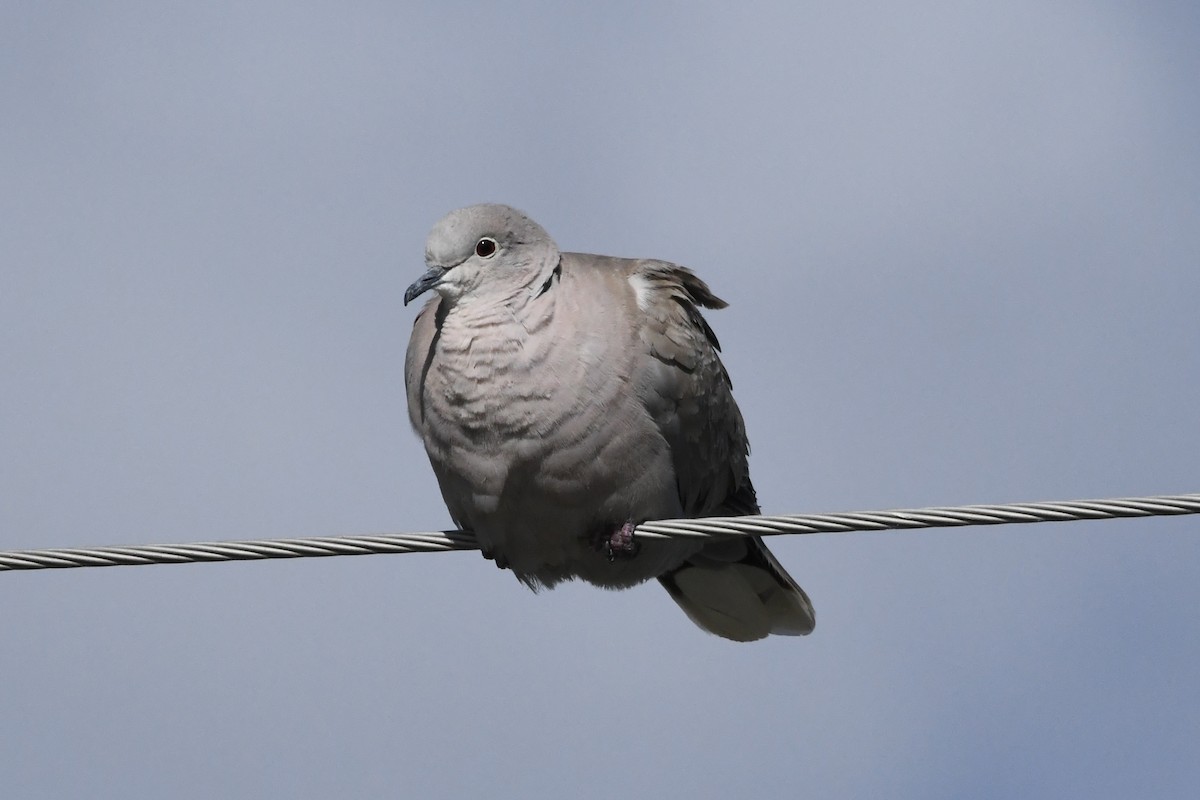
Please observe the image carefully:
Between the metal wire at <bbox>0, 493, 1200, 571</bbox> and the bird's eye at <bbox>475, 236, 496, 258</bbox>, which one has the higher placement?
the bird's eye at <bbox>475, 236, 496, 258</bbox>

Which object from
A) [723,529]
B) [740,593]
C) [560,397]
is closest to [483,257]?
[560,397]

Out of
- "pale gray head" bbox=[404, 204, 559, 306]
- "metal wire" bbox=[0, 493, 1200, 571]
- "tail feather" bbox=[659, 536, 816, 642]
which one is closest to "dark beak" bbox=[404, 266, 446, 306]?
"pale gray head" bbox=[404, 204, 559, 306]

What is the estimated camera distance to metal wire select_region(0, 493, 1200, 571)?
4.03m

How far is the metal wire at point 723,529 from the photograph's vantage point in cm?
403

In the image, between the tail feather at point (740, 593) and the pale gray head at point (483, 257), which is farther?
the tail feather at point (740, 593)

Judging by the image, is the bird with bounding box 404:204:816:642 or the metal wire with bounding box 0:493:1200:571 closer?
the metal wire with bounding box 0:493:1200:571

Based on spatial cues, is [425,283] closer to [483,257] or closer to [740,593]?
[483,257]

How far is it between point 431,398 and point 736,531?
50.0 inches

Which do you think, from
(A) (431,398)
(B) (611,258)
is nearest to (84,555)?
(A) (431,398)

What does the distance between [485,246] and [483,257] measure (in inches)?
1.7

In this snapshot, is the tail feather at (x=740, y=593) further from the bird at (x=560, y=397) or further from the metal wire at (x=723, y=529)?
the metal wire at (x=723, y=529)

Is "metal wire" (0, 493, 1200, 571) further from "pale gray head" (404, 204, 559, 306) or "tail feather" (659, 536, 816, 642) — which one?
"tail feather" (659, 536, 816, 642)

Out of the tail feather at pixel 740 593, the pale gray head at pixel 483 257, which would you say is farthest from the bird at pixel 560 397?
the tail feather at pixel 740 593

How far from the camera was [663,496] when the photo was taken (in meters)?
5.53
